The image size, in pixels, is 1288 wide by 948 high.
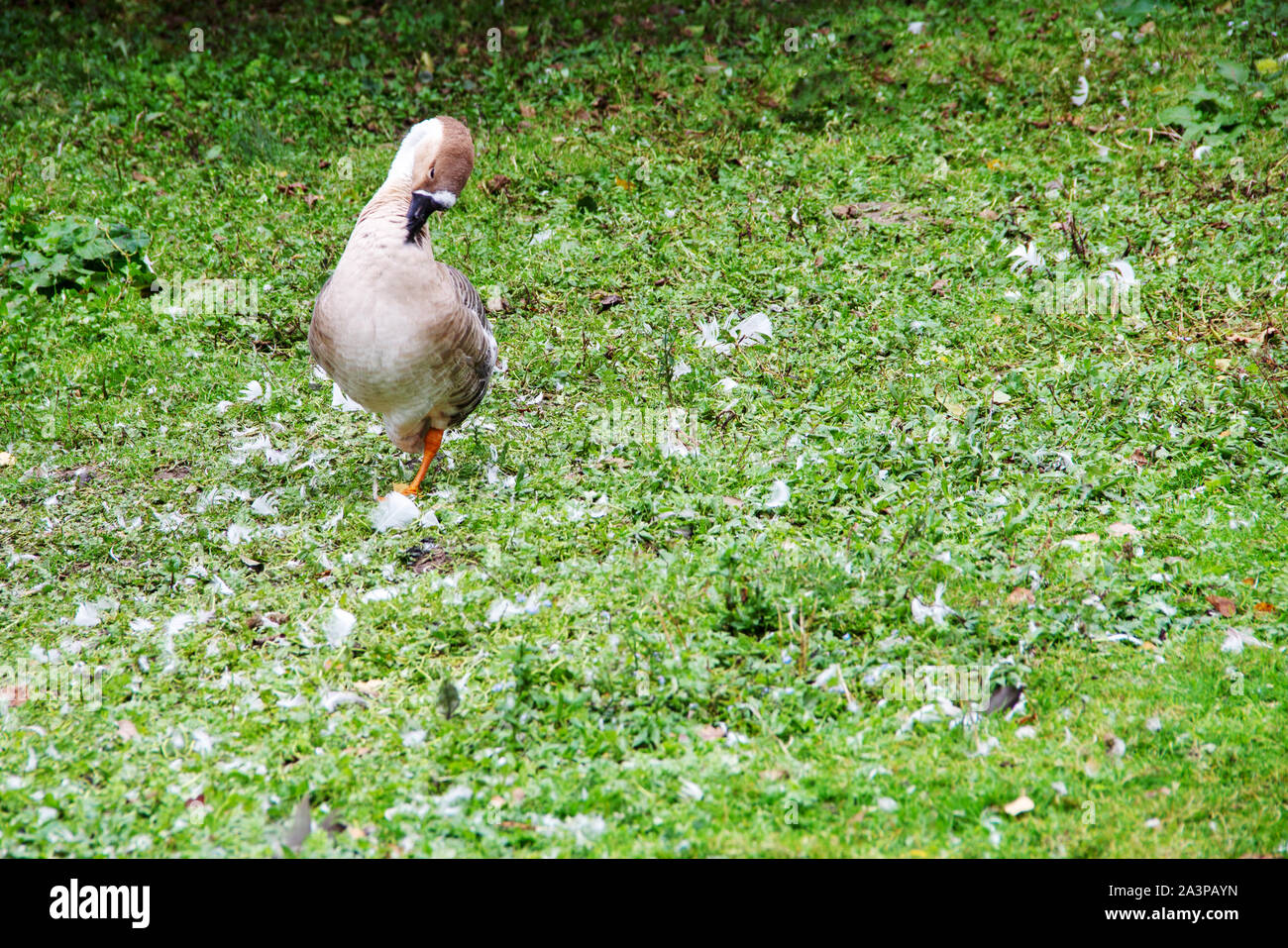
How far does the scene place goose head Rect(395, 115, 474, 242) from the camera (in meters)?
5.93

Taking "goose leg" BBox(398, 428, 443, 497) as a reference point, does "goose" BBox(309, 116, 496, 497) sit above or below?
above

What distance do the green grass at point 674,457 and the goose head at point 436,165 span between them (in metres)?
1.59

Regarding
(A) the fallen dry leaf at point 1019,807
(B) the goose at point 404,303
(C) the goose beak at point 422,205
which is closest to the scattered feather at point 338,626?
(B) the goose at point 404,303

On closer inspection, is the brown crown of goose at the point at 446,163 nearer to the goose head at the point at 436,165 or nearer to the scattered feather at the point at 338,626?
the goose head at the point at 436,165

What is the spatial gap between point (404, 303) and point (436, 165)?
2.44 ft

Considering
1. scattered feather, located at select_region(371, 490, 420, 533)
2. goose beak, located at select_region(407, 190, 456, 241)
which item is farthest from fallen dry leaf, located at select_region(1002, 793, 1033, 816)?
goose beak, located at select_region(407, 190, 456, 241)

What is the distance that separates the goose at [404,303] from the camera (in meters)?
5.78

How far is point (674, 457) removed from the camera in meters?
6.59

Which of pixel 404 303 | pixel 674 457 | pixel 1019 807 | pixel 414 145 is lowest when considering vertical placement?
pixel 1019 807

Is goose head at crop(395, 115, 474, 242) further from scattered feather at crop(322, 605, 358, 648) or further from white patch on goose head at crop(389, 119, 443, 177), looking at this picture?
scattered feather at crop(322, 605, 358, 648)

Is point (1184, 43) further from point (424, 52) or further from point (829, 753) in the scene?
point (829, 753)

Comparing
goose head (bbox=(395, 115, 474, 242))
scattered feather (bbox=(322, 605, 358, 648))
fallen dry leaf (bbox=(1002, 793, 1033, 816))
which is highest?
goose head (bbox=(395, 115, 474, 242))

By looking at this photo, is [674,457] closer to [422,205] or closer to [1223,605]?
[422,205]

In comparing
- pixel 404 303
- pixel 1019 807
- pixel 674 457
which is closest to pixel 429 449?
pixel 404 303
